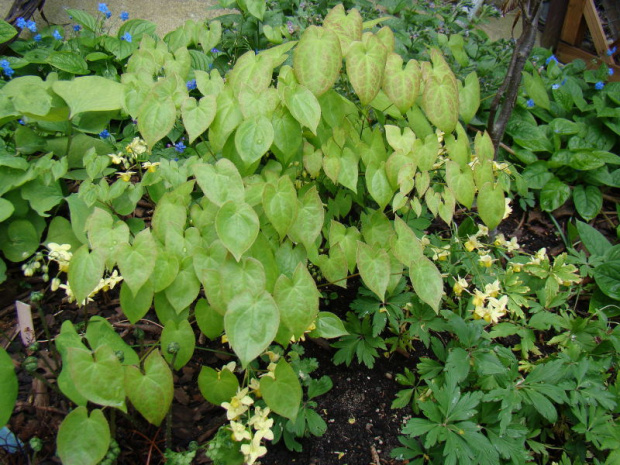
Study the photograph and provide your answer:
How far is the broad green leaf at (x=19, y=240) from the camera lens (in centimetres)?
170

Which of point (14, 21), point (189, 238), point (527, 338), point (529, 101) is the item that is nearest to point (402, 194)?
point (189, 238)

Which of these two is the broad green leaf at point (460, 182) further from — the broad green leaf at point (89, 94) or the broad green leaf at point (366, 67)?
the broad green leaf at point (89, 94)

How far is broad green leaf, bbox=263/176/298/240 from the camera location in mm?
1226

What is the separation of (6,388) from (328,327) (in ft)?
2.61

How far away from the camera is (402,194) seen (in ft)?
4.48

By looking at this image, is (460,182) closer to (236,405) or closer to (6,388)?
(236,405)

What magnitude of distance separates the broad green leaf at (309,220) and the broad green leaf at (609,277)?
55.6 inches

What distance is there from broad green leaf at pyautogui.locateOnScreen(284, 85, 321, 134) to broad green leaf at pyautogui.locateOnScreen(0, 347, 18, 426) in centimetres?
89

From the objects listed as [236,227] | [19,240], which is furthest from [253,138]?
[19,240]

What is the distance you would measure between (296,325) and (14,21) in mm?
2139

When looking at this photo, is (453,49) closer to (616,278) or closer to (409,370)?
(616,278)

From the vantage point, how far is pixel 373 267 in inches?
53.4

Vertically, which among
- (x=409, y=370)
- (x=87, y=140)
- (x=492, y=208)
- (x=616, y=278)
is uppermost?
(x=492, y=208)

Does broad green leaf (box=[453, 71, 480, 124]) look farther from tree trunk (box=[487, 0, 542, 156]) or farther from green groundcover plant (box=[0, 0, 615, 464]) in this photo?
tree trunk (box=[487, 0, 542, 156])
